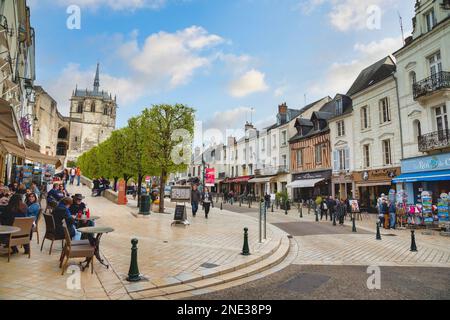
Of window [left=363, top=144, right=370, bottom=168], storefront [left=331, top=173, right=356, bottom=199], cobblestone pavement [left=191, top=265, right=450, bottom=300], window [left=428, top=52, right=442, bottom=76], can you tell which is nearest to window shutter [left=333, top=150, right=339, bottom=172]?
storefront [left=331, top=173, right=356, bottom=199]

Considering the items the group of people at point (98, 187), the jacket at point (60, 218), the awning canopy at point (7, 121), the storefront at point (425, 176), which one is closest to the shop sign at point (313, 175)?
the storefront at point (425, 176)

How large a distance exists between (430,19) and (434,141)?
7263mm

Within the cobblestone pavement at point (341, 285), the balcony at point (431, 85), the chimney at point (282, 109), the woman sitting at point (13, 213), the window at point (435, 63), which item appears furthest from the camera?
the chimney at point (282, 109)

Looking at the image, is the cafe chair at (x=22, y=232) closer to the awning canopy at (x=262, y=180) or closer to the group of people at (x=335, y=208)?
the group of people at (x=335, y=208)

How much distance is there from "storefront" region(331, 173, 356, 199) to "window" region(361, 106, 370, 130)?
386 cm

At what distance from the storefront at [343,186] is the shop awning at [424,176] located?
15.5 feet

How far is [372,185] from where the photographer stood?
1933 centimetres

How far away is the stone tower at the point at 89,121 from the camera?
76.8 m

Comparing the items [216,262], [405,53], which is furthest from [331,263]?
[405,53]

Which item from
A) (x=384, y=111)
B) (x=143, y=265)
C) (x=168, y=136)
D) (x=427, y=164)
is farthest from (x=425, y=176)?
(x=143, y=265)

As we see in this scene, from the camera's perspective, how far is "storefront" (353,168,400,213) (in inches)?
707
